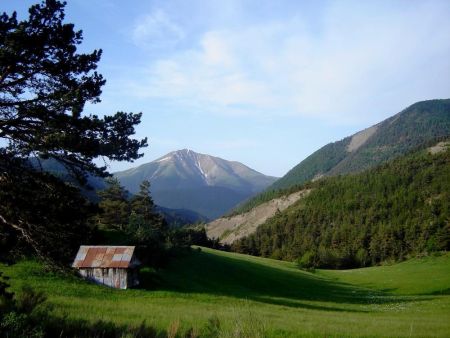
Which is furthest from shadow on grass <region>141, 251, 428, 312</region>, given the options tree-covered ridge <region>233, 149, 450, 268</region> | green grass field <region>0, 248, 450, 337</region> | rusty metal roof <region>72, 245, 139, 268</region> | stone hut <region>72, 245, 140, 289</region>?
tree-covered ridge <region>233, 149, 450, 268</region>

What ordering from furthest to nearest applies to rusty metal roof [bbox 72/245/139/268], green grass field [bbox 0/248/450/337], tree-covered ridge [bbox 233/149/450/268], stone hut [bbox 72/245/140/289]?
tree-covered ridge [bbox 233/149/450/268]
rusty metal roof [bbox 72/245/139/268]
stone hut [bbox 72/245/140/289]
green grass field [bbox 0/248/450/337]

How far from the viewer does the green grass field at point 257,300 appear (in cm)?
1930

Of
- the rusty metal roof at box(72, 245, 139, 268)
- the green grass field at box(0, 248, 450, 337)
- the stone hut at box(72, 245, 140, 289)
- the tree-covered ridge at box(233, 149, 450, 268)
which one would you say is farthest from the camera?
the tree-covered ridge at box(233, 149, 450, 268)

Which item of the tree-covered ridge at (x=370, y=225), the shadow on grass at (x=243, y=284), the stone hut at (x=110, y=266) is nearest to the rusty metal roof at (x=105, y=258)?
the stone hut at (x=110, y=266)

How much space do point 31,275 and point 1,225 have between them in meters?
22.9

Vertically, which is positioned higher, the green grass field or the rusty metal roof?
the rusty metal roof

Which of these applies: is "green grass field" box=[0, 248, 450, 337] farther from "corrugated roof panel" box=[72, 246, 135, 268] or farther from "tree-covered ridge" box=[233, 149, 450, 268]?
"tree-covered ridge" box=[233, 149, 450, 268]

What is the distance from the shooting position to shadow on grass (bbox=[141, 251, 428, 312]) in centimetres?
4159

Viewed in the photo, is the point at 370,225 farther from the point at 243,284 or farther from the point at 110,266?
the point at 110,266

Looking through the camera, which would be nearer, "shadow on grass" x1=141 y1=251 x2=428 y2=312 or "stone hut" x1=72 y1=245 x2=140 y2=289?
"stone hut" x1=72 y1=245 x2=140 y2=289

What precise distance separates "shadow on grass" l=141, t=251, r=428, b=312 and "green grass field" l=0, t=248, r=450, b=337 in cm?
14

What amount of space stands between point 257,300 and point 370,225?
13031 cm

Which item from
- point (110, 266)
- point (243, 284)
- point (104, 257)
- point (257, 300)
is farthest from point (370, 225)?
point (110, 266)

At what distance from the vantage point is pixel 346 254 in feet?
449
